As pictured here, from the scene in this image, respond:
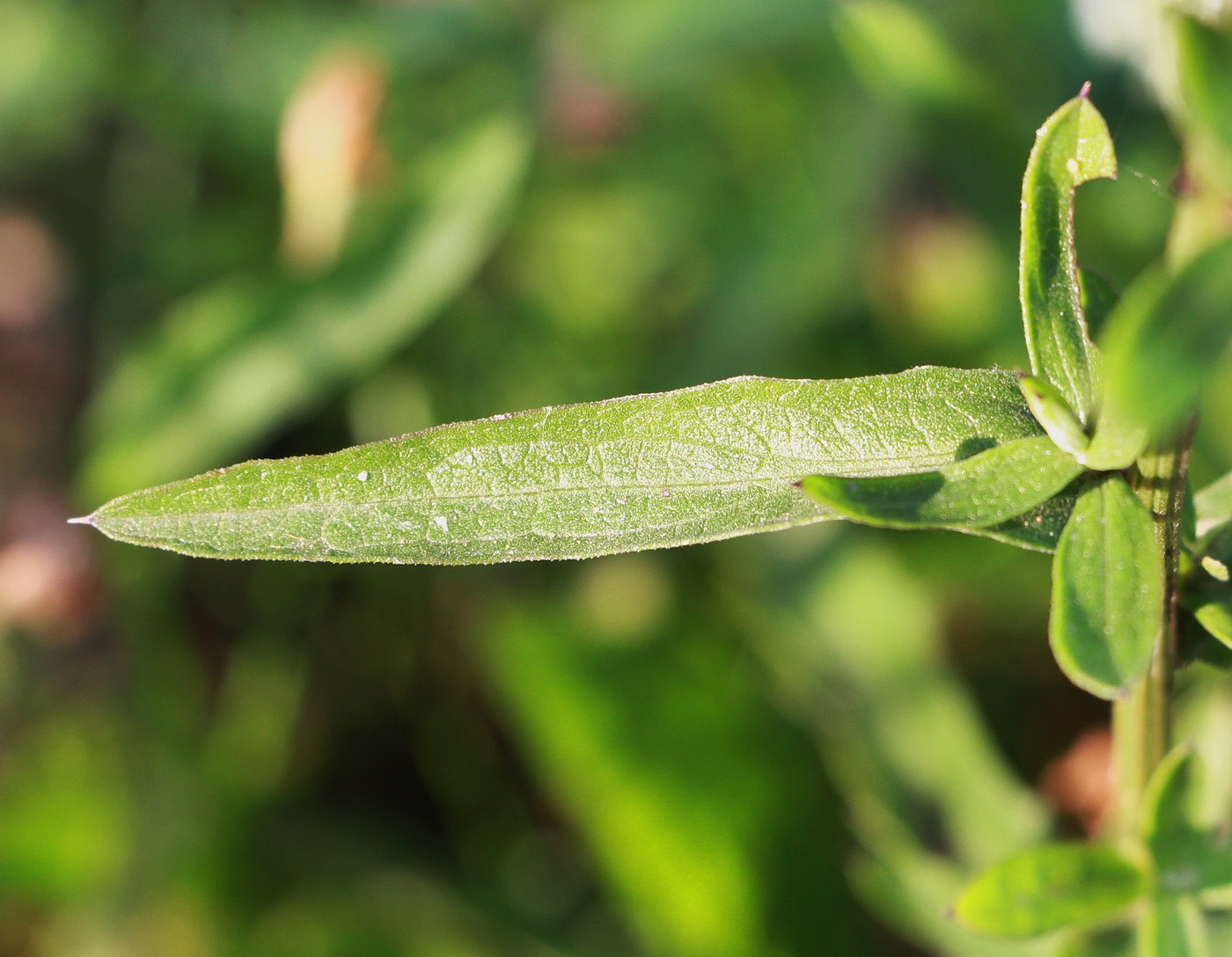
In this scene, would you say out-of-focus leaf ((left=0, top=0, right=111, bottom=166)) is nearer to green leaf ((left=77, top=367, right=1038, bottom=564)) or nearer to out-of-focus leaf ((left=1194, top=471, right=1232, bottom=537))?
green leaf ((left=77, top=367, right=1038, bottom=564))

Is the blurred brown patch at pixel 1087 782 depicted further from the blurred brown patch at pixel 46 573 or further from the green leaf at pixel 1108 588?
the blurred brown patch at pixel 46 573

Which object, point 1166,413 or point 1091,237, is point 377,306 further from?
point 1166,413

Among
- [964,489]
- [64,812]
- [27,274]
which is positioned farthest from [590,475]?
[27,274]

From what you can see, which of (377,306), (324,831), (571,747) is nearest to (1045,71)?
(377,306)

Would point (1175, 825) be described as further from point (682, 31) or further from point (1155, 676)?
point (682, 31)

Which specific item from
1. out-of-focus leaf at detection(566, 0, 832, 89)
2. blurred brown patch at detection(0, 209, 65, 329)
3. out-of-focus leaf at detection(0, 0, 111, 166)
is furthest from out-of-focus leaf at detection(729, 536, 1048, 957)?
out-of-focus leaf at detection(0, 0, 111, 166)
